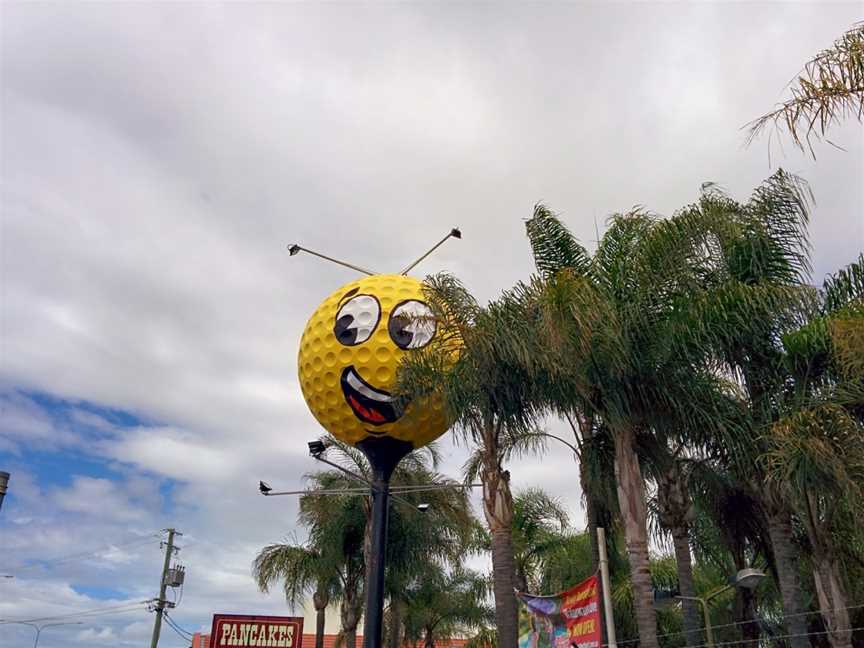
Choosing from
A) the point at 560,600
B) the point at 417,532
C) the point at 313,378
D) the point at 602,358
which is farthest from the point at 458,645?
the point at 602,358

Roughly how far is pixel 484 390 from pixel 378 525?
805 cm

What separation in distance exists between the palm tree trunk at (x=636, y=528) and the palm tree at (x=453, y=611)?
18.7 m

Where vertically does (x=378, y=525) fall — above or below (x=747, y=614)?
above

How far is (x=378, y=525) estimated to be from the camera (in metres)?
20.7

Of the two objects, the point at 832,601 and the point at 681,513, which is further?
the point at 681,513

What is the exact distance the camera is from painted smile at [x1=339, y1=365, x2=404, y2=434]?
Answer: 66.4ft

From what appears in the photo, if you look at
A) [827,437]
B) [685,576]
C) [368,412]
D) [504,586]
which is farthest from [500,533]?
[827,437]

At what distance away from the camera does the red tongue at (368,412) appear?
2036cm

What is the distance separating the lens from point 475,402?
1438 cm

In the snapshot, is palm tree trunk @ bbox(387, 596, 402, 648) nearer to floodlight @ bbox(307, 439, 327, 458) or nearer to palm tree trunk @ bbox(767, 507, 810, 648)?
floodlight @ bbox(307, 439, 327, 458)

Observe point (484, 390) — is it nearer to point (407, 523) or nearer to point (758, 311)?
point (758, 311)

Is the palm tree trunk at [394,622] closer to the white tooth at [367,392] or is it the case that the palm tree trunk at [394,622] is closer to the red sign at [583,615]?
the white tooth at [367,392]

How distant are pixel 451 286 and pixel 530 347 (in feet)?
9.65

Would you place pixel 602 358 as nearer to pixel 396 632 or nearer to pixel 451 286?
pixel 451 286
